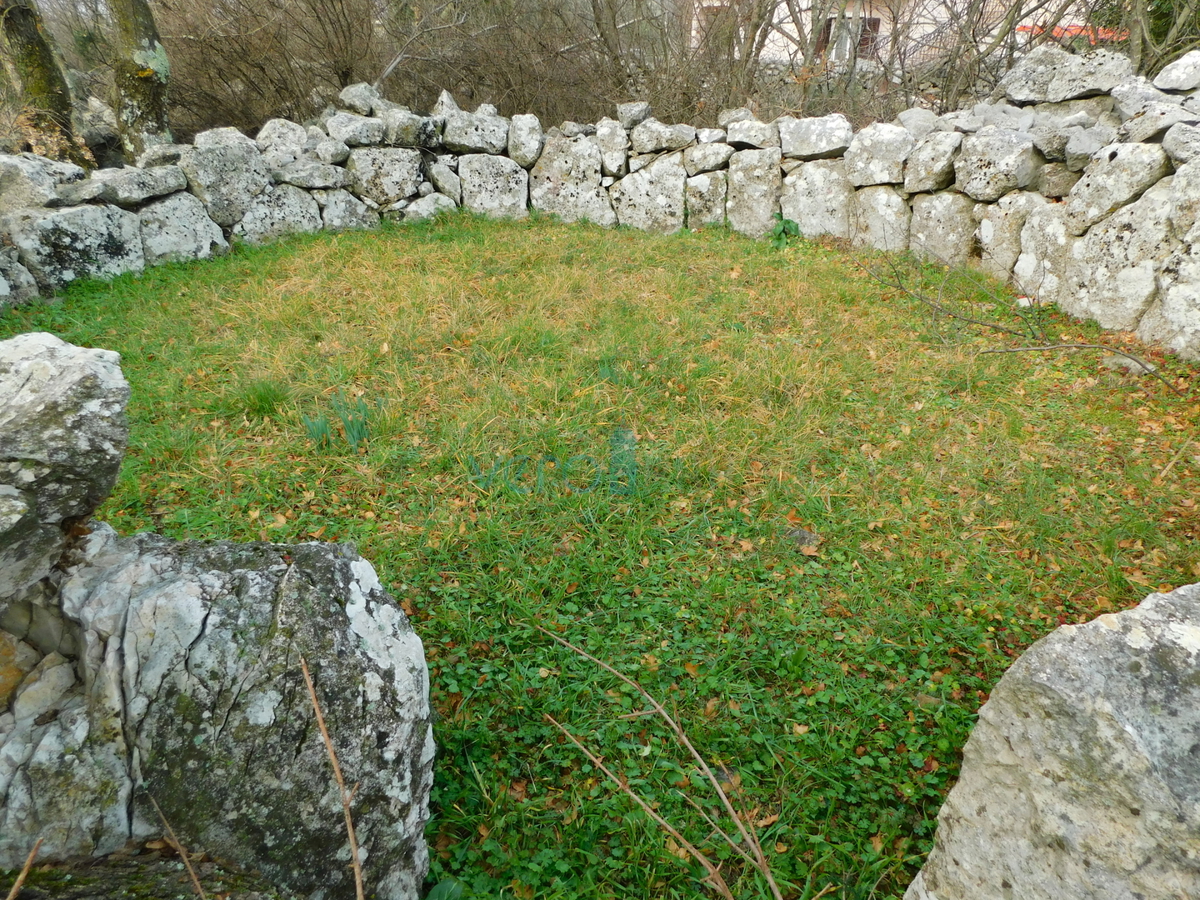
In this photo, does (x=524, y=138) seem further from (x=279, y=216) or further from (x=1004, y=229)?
(x=1004, y=229)

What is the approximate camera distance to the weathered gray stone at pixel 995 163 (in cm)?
612

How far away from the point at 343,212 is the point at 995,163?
6.44 metres

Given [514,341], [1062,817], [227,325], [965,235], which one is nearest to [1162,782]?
[1062,817]

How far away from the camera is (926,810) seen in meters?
2.21

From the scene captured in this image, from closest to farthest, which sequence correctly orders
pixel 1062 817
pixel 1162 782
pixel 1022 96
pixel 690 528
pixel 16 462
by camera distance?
pixel 1162 782 → pixel 1062 817 → pixel 16 462 → pixel 690 528 → pixel 1022 96

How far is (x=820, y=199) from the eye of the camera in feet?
24.9

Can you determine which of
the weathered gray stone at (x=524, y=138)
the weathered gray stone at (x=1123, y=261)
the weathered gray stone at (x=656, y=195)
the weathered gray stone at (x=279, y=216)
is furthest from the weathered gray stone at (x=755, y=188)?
the weathered gray stone at (x=279, y=216)

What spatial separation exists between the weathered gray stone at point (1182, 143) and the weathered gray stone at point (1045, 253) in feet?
2.55

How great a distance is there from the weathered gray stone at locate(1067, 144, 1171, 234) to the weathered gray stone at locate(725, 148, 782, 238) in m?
2.96

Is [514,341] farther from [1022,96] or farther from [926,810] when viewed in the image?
[1022,96]

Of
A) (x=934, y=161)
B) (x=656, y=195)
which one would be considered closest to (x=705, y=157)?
(x=656, y=195)

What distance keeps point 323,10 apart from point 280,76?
1.10m

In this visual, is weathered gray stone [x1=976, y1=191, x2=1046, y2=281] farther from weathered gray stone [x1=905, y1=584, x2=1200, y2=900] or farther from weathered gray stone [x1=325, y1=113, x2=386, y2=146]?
weathered gray stone [x1=325, y1=113, x2=386, y2=146]

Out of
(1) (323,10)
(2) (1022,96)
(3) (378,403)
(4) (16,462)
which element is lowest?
(3) (378,403)
